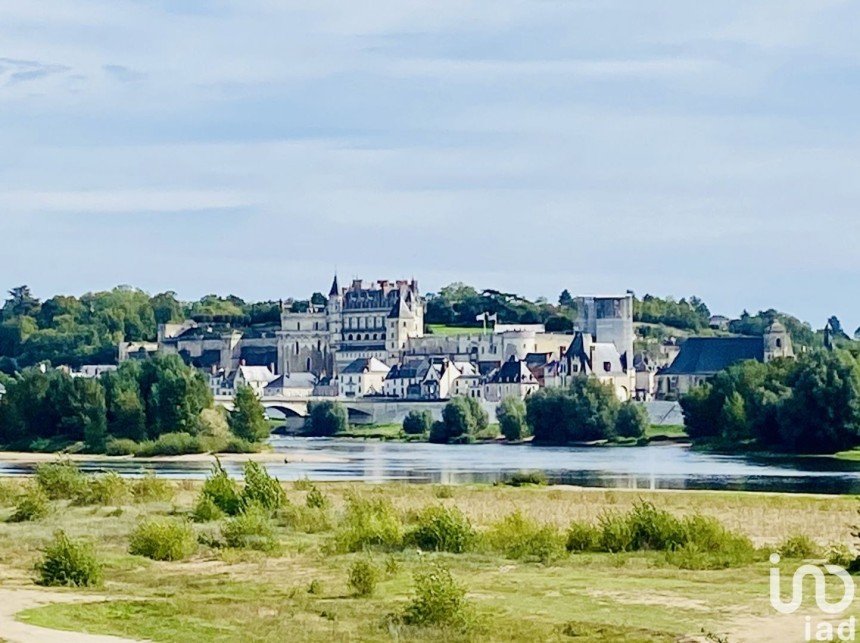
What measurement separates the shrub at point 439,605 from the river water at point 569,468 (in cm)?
2692

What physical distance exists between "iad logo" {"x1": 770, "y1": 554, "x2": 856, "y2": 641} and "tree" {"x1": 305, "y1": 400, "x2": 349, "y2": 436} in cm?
10082

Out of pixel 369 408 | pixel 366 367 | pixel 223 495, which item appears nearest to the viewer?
pixel 223 495

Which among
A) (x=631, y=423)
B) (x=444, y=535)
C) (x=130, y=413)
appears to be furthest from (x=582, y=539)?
(x=631, y=423)

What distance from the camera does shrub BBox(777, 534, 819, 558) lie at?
2200 cm

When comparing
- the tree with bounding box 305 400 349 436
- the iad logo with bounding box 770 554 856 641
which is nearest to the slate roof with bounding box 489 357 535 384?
the tree with bounding box 305 400 349 436

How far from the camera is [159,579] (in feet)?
69.7

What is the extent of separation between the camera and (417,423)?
384ft

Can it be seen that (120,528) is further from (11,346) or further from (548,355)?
(11,346)

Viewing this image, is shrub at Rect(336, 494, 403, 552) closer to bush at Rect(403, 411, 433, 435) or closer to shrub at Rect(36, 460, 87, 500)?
shrub at Rect(36, 460, 87, 500)

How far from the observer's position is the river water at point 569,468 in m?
48.2

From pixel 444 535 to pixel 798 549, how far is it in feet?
15.9

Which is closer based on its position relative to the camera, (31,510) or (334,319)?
(31,510)

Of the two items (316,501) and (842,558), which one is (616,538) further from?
(316,501)

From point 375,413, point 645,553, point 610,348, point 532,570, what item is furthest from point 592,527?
point 610,348
